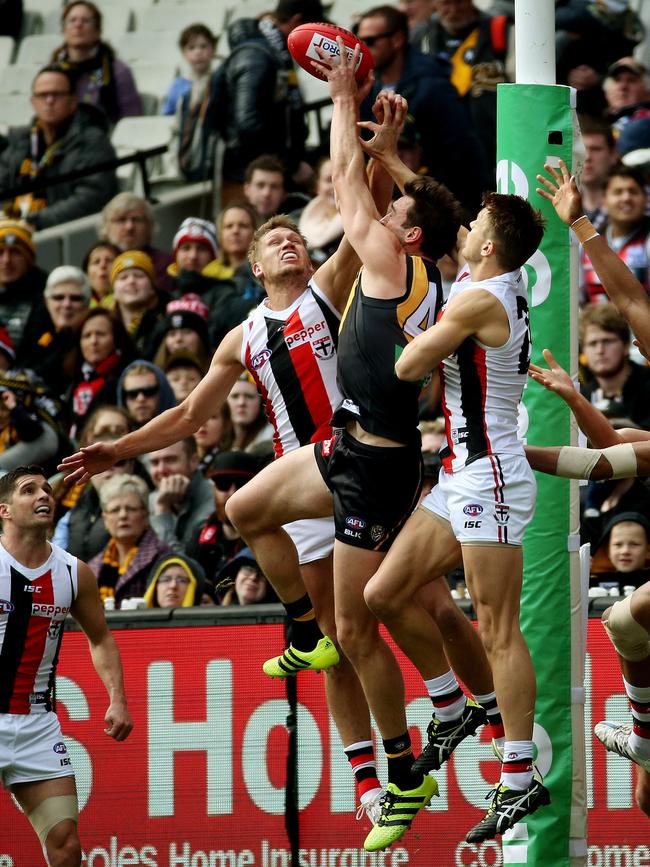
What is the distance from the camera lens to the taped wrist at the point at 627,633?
814 centimetres

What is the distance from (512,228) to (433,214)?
1.79 ft

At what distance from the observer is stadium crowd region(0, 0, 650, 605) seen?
11.2 m

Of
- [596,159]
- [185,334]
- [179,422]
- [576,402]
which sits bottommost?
[185,334]

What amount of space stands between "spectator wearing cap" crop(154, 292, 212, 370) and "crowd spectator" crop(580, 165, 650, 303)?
9.97ft

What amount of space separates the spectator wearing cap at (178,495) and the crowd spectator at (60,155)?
4338 millimetres

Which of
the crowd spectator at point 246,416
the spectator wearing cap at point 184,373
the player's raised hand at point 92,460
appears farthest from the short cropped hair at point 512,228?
the spectator wearing cap at point 184,373

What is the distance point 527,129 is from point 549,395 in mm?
1312

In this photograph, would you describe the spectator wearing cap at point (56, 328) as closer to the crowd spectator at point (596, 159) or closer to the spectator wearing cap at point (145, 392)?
the spectator wearing cap at point (145, 392)

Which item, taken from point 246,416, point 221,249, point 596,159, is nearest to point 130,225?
point 221,249

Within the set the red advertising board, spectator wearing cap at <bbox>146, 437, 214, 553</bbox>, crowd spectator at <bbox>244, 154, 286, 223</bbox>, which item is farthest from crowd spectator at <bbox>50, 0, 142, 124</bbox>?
the red advertising board

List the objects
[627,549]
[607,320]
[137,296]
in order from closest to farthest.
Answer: [627,549]
[607,320]
[137,296]

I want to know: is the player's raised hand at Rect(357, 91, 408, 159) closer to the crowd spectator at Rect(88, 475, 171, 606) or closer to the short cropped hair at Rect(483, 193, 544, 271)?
the short cropped hair at Rect(483, 193, 544, 271)

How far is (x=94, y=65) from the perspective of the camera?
52.9ft

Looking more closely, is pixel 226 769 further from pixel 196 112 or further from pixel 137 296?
pixel 196 112
